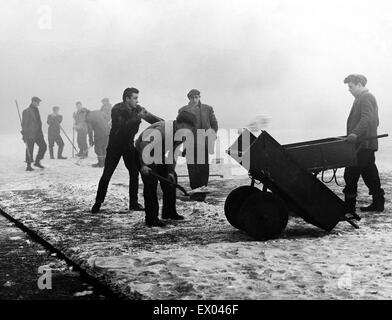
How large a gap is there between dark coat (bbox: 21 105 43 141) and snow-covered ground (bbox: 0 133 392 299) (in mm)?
7001

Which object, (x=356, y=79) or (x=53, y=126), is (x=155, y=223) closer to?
(x=356, y=79)

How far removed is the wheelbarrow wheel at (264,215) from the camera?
549 centimetres

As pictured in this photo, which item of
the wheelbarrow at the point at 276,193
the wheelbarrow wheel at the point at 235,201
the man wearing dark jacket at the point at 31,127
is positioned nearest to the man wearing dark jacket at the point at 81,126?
the man wearing dark jacket at the point at 31,127

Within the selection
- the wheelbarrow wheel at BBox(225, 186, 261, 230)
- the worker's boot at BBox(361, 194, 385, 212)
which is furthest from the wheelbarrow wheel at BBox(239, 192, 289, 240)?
the worker's boot at BBox(361, 194, 385, 212)

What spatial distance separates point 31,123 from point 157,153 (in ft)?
32.3

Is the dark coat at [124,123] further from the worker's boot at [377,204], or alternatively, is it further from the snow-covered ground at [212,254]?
the worker's boot at [377,204]

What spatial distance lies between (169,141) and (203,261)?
1877mm

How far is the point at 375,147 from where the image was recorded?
724 centimetres

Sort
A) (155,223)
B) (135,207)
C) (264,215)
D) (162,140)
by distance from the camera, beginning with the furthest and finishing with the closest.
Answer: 1. (135,207)
2. (155,223)
3. (162,140)
4. (264,215)

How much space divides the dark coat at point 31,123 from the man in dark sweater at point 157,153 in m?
9.52

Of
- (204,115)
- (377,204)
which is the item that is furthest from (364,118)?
(204,115)

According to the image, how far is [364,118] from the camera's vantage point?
23.0 ft
